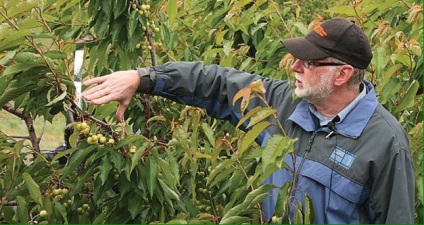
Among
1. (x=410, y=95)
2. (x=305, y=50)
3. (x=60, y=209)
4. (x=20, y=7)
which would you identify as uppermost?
(x=20, y=7)

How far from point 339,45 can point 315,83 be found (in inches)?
6.9

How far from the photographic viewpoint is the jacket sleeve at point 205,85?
309 cm

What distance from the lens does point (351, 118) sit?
2699mm

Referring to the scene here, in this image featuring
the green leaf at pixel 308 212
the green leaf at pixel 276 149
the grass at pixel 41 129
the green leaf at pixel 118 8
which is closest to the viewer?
the green leaf at pixel 276 149

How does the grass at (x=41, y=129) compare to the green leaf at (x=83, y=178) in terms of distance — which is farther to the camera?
the grass at (x=41, y=129)

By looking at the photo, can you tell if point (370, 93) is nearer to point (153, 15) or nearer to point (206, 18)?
point (153, 15)

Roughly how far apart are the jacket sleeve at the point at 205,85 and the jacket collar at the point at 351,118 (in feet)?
0.89

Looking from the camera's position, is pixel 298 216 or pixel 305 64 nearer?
pixel 298 216

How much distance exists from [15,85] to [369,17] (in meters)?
1.88

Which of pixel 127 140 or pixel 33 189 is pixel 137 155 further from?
pixel 33 189

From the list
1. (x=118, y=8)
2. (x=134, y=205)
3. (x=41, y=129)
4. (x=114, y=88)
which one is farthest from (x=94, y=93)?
(x=41, y=129)

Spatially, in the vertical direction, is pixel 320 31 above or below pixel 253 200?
above

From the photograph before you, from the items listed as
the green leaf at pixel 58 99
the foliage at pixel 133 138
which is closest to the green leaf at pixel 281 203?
the foliage at pixel 133 138

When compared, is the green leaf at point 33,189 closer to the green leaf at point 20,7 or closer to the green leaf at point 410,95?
the green leaf at point 20,7
